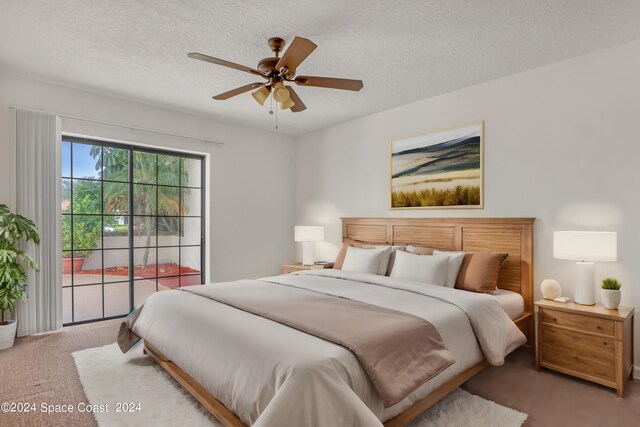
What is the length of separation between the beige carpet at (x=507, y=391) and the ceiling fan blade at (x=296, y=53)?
2.50 m

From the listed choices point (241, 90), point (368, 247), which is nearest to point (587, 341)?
point (368, 247)

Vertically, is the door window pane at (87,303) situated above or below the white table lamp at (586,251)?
below

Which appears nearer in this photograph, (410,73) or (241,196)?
(410,73)

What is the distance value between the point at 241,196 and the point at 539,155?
371 cm

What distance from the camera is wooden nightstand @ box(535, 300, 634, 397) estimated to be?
8.13ft

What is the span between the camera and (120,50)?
9.56 ft

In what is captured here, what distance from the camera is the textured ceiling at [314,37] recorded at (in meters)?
2.35

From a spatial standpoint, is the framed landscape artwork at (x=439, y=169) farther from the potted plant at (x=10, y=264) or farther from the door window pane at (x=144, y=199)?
the potted plant at (x=10, y=264)

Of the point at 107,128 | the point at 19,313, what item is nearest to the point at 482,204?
the point at 107,128

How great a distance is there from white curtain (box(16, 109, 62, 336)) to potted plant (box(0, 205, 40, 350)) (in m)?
0.21

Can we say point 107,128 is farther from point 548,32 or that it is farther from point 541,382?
point 541,382

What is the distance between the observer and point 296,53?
7.42 ft

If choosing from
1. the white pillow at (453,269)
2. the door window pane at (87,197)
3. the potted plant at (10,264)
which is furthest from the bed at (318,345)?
the door window pane at (87,197)

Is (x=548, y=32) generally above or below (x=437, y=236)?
above
